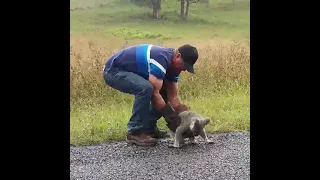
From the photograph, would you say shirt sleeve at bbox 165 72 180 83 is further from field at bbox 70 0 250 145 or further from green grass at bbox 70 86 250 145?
field at bbox 70 0 250 145

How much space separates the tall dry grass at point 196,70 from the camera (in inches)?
231

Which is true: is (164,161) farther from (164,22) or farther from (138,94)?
(164,22)

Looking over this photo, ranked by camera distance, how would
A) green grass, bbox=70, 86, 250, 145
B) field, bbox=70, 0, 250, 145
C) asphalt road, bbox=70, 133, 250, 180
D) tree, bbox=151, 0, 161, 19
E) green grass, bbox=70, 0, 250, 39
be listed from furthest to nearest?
tree, bbox=151, 0, 161, 19 → green grass, bbox=70, 0, 250, 39 → field, bbox=70, 0, 250, 145 → green grass, bbox=70, 86, 250, 145 → asphalt road, bbox=70, 133, 250, 180

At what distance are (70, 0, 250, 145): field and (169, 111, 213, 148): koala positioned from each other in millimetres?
1002

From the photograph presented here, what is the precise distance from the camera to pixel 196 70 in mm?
6387

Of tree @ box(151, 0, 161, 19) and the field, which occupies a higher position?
tree @ box(151, 0, 161, 19)

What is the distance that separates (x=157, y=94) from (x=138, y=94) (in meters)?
0.17

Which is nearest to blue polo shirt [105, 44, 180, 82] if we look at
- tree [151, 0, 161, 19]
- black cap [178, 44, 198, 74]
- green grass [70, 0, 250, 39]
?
black cap [178, 44, 198, 74]

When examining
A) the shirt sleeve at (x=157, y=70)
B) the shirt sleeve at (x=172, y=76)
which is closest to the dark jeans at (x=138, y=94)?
the shirt sleeve at (x=157, y=70)

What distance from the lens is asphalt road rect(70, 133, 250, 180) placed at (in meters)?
3.33

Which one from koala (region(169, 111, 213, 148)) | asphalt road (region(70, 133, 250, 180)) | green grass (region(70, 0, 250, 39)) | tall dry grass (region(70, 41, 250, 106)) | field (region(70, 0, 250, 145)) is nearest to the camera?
asphalt road (region(70, 133, 250, 180))

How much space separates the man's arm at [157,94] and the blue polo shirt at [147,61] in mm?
37
